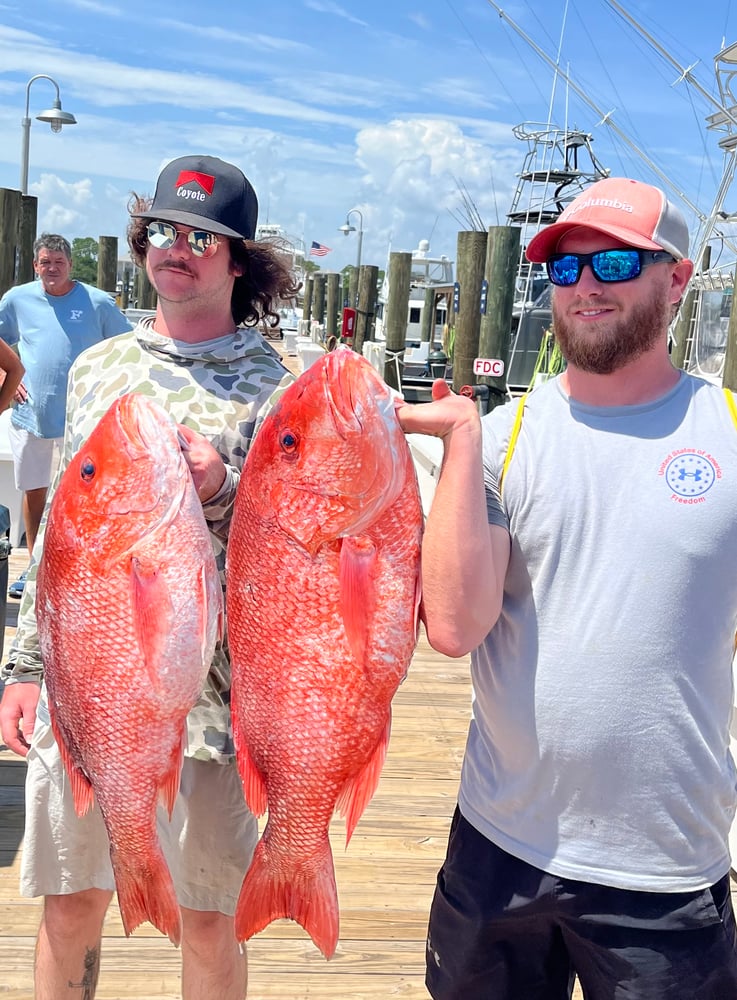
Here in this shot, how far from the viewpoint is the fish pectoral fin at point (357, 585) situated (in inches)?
63.6

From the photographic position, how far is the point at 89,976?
234 centimetres

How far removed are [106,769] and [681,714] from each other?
42.5 inches

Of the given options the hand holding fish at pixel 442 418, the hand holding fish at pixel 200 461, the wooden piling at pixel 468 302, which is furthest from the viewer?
the wooden piling at pixel 468 302

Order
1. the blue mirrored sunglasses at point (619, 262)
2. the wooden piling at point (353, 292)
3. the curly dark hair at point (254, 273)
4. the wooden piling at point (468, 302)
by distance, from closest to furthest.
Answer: the blue mirrored sunglasses at point (619, 262) → the curly dark hair at point (254, 273) → the wooden piling at point (468, 302) → the wooden piling at point (353, 292)

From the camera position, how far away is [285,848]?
5.66 ft

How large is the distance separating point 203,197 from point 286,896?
1407 millimetres

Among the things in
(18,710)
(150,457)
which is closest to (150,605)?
(150,457)

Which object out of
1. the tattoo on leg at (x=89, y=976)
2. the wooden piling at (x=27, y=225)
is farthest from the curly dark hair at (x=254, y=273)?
the wooden piling at (x=27, y=225)

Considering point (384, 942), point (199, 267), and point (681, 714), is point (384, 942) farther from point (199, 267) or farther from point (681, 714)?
point (199, 267)

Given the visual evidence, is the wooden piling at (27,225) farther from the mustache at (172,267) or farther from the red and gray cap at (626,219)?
the red and gray cap at (626,219)

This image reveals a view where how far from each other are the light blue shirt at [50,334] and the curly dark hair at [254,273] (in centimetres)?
430

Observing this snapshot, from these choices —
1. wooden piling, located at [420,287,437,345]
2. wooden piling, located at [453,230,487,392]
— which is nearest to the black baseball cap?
wooden piling, located at [453,230,487,392]

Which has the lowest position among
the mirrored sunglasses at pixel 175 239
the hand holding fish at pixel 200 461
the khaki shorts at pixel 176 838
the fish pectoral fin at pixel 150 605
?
the khaki shorts at pixel 176 838

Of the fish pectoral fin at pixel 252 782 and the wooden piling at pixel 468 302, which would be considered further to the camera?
the wooden piling at pixel 468 302
